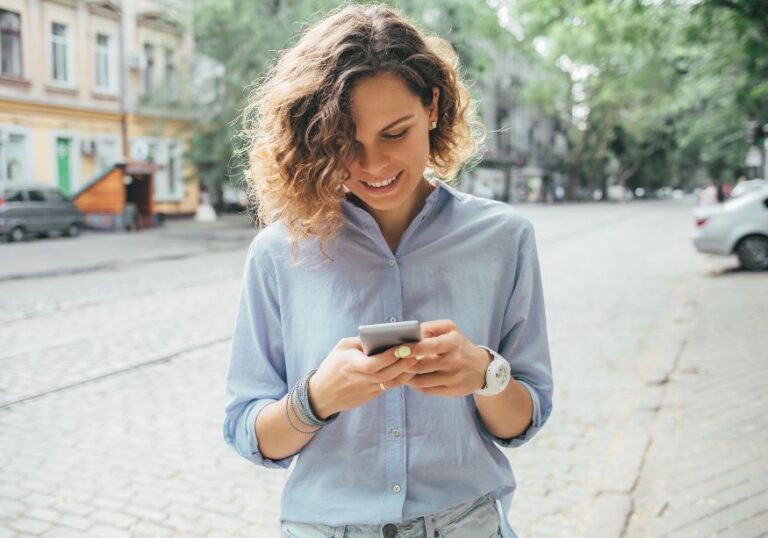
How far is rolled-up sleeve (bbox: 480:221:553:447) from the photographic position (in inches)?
65.2

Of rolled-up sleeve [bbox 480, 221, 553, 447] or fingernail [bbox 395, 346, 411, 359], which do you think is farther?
rolled-up sleeve [bbox 480, 221, 553, 447]

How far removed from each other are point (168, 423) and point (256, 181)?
14.0 ft

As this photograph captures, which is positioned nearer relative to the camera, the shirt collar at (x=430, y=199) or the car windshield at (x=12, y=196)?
the shirt collar at (x=430, y=199)

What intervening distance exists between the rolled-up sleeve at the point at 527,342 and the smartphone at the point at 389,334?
450mm

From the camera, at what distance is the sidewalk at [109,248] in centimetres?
1591

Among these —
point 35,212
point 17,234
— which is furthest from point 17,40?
point 17,234

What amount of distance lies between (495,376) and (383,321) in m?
0.26

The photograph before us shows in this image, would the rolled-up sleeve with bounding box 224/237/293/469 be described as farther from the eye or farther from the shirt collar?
the eye

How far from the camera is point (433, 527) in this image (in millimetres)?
1559

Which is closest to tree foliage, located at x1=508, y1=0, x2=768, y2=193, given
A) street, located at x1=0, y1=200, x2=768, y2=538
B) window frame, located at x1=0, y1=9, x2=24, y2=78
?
street, located at x1=0, y1=200, x2=768, y2=538

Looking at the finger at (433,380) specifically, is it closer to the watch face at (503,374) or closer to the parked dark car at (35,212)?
the watch face at (503,374)

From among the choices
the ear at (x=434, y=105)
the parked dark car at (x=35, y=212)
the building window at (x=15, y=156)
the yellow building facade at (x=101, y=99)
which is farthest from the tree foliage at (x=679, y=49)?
the building window at (x=15, y=156)

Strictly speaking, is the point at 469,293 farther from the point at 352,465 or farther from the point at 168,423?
the point at 168,423

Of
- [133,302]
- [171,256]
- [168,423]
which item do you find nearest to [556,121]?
[171,256]
